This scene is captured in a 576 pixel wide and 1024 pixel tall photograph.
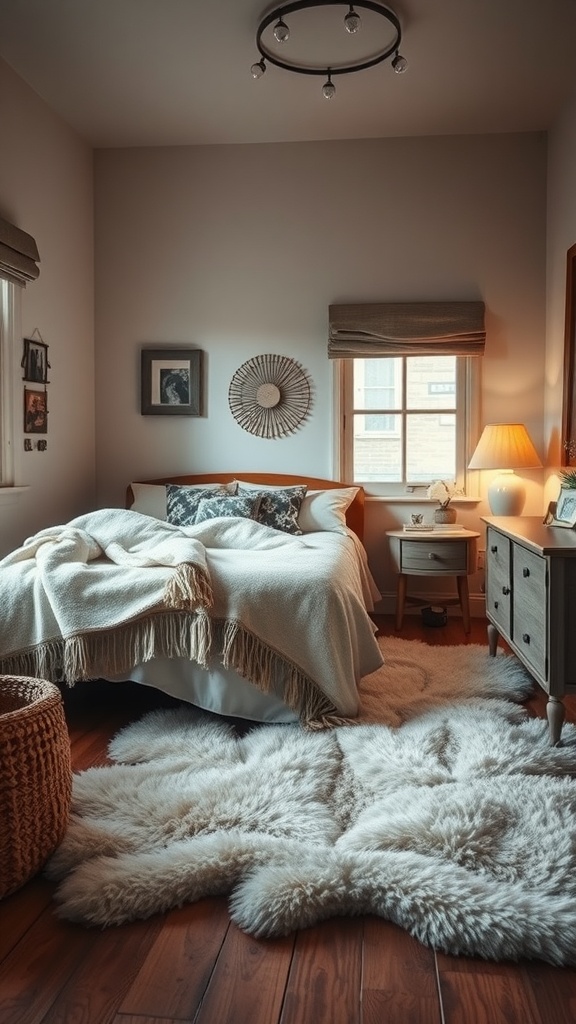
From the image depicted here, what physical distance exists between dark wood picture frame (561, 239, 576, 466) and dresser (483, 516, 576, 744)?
34.5 inches

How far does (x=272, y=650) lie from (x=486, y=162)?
338cm

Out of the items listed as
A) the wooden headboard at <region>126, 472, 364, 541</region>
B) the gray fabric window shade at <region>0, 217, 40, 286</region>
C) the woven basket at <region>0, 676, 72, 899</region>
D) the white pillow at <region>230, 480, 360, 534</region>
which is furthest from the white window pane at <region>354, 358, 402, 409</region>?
the woven basket at <region>0, 676, 72, 899</region>

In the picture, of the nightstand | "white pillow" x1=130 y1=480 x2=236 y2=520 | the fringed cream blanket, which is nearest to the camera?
the fringed cream blanket

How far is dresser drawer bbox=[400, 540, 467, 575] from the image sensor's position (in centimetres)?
411

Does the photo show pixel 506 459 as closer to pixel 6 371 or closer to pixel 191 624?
pixel 191 624

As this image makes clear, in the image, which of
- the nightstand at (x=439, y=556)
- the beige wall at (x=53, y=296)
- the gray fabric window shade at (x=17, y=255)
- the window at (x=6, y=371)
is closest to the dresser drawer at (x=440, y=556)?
the nightstand at (x=439, y=556)

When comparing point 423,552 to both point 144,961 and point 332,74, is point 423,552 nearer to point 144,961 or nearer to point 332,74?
point 332,74

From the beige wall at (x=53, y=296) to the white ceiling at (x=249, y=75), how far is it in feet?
0.61

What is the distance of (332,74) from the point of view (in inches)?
145

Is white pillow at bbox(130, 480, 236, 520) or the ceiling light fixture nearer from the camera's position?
the ceiling light fixture

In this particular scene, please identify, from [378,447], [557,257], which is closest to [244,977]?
[378,447]

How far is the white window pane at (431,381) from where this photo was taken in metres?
4.53

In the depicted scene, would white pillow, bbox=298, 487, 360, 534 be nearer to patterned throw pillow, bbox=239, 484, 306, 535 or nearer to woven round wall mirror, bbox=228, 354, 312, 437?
patterned throw pillow, bbox=239, 484, 306, 535

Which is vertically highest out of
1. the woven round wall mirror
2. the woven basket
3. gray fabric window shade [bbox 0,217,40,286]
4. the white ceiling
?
the white ceiling
